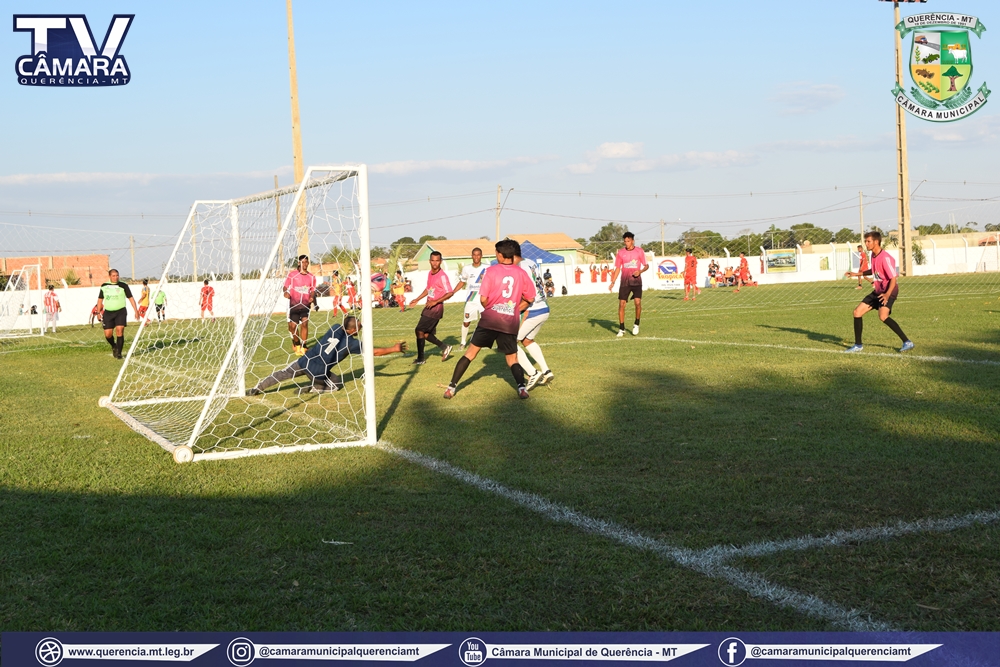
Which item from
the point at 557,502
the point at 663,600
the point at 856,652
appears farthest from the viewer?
the point at 557,502

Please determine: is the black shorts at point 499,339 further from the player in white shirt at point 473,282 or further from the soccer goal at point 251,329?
the player in white shirt at point 473,282

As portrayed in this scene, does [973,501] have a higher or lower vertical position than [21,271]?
lower

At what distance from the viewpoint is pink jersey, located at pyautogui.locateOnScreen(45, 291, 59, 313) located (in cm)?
3110

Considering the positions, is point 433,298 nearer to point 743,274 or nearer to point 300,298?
point 300,298

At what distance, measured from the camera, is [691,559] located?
4.30m

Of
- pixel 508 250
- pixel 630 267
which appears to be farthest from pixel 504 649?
pixel 630 267

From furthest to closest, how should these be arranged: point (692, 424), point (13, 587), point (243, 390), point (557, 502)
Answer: point (243, 390)
point (692, 424)
point (557, 502)
point (13, 587)

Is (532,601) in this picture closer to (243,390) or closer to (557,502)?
(557,502)

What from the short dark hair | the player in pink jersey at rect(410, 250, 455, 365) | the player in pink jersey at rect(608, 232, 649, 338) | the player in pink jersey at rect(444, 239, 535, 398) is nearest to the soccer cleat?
the player in pink jersey at rect(444, 239, 535, 398)

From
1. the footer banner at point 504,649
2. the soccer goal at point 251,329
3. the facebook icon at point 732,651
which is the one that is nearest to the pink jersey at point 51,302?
the soccer goal at point 251,329

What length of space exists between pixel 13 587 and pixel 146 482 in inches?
85.3

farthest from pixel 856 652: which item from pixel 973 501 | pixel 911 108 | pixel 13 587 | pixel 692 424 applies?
pixel 911 108

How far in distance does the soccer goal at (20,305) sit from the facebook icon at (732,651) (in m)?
Result: 27.1

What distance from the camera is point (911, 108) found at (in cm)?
3269
